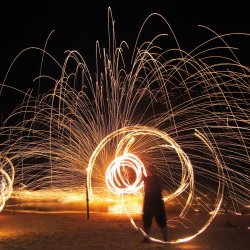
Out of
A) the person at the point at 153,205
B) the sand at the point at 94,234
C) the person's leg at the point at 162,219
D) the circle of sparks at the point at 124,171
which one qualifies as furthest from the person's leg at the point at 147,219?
the circle of sparks at the point at 124,171

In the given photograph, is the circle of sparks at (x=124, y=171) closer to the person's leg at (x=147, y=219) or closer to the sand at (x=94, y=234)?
the sand at (x=94, y=234)

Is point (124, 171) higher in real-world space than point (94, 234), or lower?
higher

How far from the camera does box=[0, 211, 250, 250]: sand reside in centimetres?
816

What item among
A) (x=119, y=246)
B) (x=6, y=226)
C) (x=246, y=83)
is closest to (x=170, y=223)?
A: (x=119, y=246)

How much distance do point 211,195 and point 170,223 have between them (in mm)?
7743

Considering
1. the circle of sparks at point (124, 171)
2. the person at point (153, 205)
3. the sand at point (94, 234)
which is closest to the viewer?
the sand at point (94, 234)

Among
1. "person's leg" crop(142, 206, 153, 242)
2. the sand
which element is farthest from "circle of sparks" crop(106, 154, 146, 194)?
"person's leg" crop(142, 206, 153, 242)

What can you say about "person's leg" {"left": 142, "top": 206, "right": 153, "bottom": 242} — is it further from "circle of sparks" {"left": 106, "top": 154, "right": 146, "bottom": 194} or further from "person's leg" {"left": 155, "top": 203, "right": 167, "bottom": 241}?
"circle of sparks" {"left": 106, "top": 154, "right": 146, "bottom": 194}

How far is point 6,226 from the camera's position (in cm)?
1052

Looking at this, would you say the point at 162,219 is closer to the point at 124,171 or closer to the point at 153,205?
the point at 153,205

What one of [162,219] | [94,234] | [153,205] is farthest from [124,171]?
[162,219]

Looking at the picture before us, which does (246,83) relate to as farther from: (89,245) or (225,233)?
(89,245)

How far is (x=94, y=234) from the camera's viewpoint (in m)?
9.32

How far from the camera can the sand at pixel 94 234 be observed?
8156 mm
